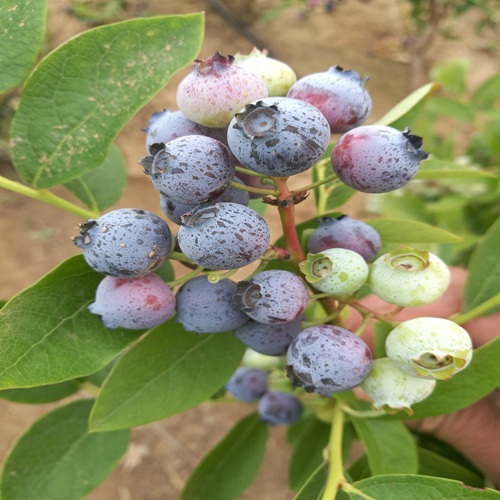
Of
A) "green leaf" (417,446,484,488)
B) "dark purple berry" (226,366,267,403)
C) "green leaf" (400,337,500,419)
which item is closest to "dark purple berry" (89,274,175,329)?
"green leaf" (400,337,500,419)

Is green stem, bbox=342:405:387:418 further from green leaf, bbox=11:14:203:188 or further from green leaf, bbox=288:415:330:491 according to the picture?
green leaf, bbox=11:14:203:188

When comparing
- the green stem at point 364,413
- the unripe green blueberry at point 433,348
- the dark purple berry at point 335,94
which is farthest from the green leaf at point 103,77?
the green stem at point 364,413

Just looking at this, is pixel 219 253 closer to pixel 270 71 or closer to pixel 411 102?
pixel 270 71

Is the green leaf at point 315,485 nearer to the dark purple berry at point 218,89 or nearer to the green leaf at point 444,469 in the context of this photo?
the green leaf at point 444,469

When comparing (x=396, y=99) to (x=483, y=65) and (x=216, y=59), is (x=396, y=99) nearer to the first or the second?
(x=483, y=65)

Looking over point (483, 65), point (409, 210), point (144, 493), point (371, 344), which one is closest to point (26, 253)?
point (144, 493)

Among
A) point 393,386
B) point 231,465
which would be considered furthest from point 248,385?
point 393,386
